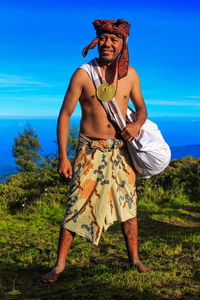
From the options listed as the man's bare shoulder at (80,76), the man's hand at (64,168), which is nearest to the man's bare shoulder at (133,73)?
the man's bare shoulder at (80,76)

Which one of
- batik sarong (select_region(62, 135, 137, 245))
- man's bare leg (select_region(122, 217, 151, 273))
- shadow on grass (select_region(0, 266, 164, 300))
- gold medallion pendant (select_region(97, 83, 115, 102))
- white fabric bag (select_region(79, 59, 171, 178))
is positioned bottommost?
shadow on grass (select_region(0, 266, 164, 300))

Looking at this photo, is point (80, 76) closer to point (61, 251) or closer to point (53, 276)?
point (61, 251)

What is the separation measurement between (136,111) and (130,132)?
13.9 inches

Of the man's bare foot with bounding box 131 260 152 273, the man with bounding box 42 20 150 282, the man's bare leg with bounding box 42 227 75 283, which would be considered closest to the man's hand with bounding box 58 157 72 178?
the man with bounding box 42 20 150 282

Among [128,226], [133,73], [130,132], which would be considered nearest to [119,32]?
[133,73]

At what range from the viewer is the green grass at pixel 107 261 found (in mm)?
2951

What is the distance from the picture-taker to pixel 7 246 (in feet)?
16.6

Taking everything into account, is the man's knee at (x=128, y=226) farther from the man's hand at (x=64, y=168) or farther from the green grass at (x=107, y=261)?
the man's hand at (x=64, y=168)

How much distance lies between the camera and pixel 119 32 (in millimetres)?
3178

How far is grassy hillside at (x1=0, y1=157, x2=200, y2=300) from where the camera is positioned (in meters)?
3.02

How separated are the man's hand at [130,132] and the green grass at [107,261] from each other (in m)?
1.41

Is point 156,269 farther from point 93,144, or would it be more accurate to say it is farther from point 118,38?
point 118,38

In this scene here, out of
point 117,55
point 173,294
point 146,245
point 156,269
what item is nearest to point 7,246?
point 146,245

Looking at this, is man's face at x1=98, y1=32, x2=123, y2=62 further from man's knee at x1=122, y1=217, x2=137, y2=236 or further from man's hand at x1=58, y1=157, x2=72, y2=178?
man's knee at x1=122, y1=217, x2=137, y2=236
